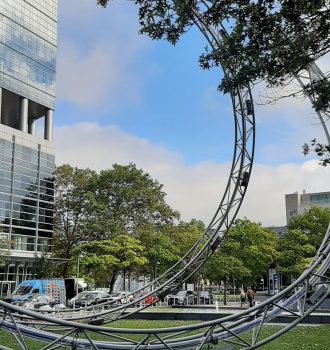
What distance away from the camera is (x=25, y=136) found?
55344mm

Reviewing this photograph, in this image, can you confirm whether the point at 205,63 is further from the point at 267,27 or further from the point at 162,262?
the point at 162,262

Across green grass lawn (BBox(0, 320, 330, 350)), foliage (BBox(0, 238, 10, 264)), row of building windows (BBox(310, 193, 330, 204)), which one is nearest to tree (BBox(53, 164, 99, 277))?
foliage (BBox(0, 238, 10, 264))

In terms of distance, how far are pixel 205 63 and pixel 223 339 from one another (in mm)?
5416

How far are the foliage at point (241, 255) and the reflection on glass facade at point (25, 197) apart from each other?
64.0ft

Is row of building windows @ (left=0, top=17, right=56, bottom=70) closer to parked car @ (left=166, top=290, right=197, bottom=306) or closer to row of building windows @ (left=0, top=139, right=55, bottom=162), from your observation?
row of building windows @ (left=0, top=139, right=55, bottom=162)

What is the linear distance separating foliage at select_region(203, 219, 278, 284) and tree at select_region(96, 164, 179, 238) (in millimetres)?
9421

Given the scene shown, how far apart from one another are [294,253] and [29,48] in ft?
117

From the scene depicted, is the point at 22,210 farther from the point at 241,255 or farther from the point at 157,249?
the point at 241,255

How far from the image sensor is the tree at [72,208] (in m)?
49.1

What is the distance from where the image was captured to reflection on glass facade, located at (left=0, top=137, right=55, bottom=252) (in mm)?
50375

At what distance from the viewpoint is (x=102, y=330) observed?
28.4 feet

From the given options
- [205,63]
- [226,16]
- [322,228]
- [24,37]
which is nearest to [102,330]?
[205,63]

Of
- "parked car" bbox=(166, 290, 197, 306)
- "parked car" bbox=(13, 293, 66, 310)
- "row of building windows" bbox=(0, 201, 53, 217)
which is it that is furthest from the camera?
"row of building windows" bbox=(0, 201, 53, 217)

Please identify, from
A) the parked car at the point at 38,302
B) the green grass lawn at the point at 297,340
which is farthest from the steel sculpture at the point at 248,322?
the parked car at the point at 38,302
